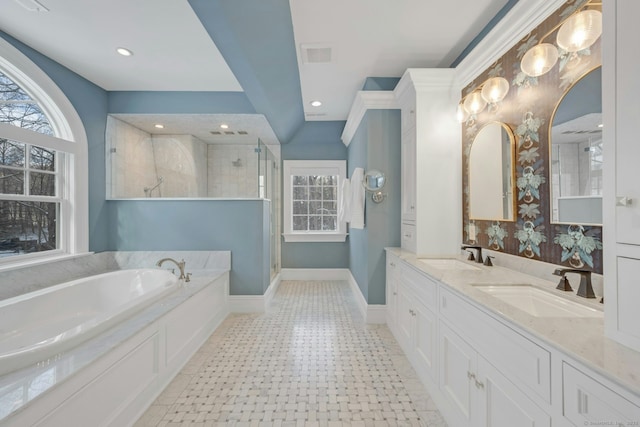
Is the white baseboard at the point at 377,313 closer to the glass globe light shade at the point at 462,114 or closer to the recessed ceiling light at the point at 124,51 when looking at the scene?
the glass globe light shade at the point at 462,114

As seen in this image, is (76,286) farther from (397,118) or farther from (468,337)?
(397,118)

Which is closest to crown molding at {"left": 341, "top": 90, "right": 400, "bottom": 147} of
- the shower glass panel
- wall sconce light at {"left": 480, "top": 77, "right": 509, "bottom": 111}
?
wall sconce light at {"left": 480, "top": 77, "right": 509, "bottom": 111}

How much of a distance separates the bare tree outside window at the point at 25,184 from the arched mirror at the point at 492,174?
3.91 meters

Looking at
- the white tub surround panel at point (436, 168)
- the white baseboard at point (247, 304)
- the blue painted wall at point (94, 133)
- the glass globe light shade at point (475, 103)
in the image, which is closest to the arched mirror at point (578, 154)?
the glass globe light shade at point (475, 103)

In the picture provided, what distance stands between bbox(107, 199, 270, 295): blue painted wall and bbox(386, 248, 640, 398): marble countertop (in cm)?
234

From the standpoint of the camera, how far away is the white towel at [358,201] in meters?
3.12

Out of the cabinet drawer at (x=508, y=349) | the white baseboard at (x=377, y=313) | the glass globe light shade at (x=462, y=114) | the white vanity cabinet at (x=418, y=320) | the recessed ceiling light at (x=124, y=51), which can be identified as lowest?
the white baseboard at (x=377, y=313)

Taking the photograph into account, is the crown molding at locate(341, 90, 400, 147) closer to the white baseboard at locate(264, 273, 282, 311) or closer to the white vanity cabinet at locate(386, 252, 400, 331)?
the white vanity cabinet at locate(386, 252, 400, 331)

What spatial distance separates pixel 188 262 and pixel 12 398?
2.26 metres

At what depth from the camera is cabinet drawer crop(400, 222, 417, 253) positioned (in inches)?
103

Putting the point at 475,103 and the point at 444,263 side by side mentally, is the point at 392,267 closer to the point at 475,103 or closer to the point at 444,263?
the point at 444,263

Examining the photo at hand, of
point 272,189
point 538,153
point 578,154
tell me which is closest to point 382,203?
point 538,153

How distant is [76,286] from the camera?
2.40 metres

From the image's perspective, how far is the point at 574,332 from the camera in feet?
2.91
